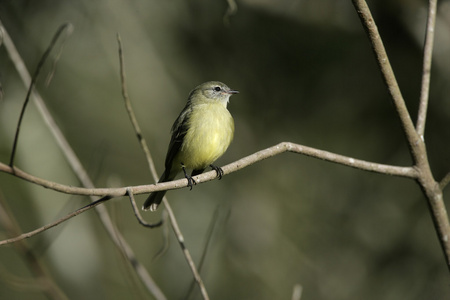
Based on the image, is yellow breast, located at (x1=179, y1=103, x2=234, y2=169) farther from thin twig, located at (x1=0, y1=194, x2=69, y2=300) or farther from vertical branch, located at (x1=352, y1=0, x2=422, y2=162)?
vertical branch, located at (x1=352, y1=0, x2=422, y2=162)

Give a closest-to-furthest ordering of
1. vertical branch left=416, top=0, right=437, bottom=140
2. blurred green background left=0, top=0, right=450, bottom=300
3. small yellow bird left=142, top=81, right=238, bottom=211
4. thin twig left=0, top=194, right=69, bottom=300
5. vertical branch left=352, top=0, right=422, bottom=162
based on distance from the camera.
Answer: vertical branch left=352, top=0, right=422, bottom=162, vertical branch left=416, top=0, right=437, bottom=140, thin twig left=0, top=194, right=69, bottom=300, small yellow bird left=142, top=81, right=238, bottom=211, blurred green background left=0, top=0, right=450, bottom=300

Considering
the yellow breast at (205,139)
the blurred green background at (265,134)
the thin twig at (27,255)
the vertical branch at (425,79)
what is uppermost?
the blurred green background at (265,134)

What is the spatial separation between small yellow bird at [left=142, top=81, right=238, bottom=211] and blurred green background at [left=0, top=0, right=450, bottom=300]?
8.86 feet

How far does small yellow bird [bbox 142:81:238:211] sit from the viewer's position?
181 inches

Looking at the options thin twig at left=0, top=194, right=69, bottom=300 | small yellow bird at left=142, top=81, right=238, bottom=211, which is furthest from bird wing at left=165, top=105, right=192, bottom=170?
thin twig at left=0, top=194, right=69, bottom=300

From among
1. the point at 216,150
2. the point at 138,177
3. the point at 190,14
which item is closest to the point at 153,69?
the point at 190,14

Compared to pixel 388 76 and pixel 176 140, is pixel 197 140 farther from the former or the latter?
pixel 388 76

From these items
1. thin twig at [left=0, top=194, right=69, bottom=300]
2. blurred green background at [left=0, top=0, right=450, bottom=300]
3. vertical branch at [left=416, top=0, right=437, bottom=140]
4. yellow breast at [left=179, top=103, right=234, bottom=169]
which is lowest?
thin twig at [left=0, top=194, right=69, bottom=300]

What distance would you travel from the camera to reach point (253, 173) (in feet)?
30.0

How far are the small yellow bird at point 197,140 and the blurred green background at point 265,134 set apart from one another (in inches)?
106

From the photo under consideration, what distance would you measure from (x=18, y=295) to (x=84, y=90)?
128 inches

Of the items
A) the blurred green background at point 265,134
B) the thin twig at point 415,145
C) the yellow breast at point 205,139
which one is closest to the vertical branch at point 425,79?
the thin twig at point 415,145

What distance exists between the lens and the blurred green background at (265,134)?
7.65 metres

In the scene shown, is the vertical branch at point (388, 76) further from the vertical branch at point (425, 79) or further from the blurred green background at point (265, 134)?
the blurred green background at point (265, 134)
